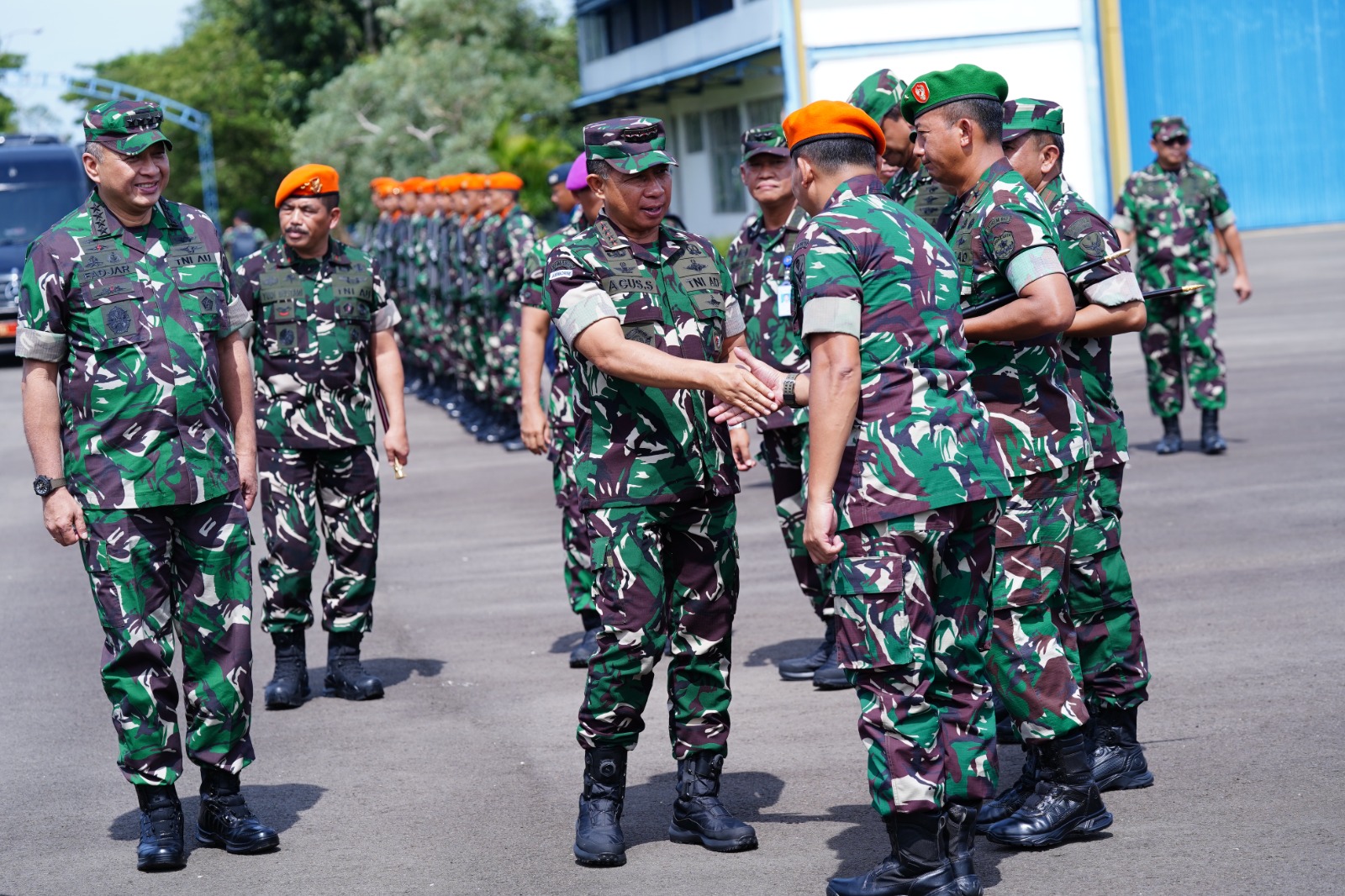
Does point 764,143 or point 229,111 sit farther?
point 229,111

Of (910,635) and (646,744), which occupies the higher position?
(910,635)

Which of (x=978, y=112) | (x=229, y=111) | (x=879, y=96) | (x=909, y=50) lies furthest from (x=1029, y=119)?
(x=229, y=111)

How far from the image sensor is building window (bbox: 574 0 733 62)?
41572 millimetres

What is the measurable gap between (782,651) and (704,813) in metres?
2.54

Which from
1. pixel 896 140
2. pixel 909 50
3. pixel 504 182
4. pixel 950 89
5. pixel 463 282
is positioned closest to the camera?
pixel 950 89

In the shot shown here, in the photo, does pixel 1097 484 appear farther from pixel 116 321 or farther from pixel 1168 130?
pixel 1168 130

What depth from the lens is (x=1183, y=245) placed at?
39.5 ft

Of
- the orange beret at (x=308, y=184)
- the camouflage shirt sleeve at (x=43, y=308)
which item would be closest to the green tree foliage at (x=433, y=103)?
the orange beret at (x=308, y=184)

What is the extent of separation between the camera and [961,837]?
469cm

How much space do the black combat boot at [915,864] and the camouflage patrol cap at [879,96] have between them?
3306mm

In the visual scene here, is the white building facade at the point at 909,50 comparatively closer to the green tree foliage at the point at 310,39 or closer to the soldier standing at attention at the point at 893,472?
the green tree foliage at the point at 310,39

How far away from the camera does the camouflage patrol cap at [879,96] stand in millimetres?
6930

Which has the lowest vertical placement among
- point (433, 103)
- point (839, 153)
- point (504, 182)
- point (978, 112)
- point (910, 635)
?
point (910, 635)

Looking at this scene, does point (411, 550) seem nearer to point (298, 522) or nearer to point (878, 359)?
point (298, 522)
